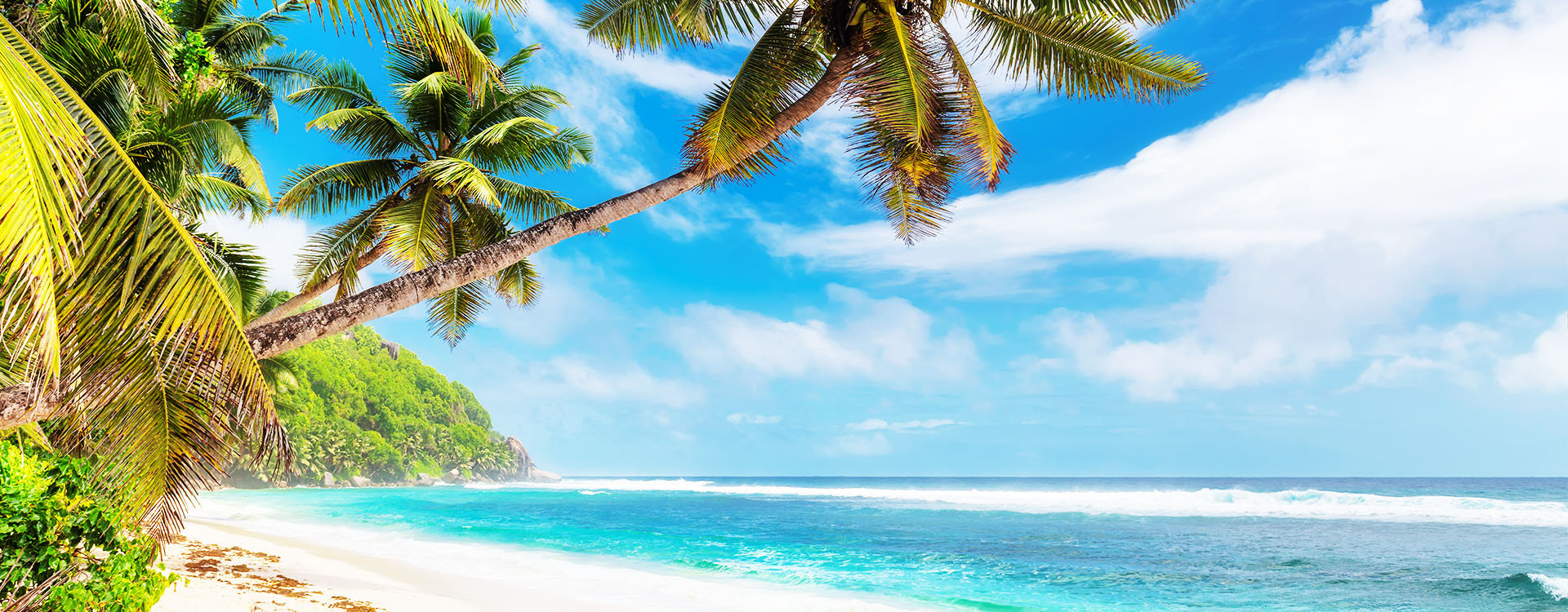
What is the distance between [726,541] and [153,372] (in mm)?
16633

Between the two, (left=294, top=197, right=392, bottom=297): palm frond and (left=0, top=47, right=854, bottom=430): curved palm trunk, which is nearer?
(left=0, top=47, right=854, bottom=430): curved palm trunk

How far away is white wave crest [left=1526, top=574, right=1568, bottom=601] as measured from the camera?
10.6 m

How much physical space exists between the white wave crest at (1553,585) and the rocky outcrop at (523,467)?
Result: 81.7 m

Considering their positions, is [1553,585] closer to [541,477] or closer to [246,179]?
[246,179]

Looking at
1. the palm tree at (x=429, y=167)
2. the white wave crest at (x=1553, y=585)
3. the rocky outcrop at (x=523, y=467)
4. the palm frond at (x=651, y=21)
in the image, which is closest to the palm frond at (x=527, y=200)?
the palm tree at (x=429, y=167)

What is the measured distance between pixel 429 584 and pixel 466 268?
7.86 m

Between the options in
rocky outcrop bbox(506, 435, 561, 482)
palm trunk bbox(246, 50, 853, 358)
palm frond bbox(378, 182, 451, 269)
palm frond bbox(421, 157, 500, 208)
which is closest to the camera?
palm trunk bbox(246, 50, 853, 358)

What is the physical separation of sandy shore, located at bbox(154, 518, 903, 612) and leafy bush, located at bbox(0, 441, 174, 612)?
2.68 m

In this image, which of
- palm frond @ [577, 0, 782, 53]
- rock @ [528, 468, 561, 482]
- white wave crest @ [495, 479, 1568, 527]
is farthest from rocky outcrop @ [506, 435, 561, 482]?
palm frond @ [577, 0, 782, 53]

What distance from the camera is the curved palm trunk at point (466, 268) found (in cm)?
391

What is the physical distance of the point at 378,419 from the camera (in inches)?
2394

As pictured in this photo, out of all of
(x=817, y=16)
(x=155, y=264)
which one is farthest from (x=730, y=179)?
(x=155, y=264)

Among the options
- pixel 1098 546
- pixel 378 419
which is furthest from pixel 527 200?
pixel 378 419

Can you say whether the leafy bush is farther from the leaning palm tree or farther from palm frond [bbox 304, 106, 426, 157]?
palm frond [bbox 304, 106, 426, 157]
